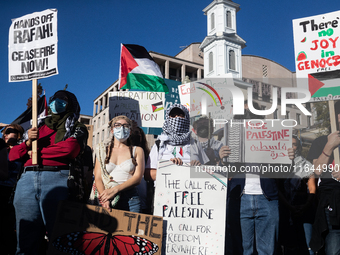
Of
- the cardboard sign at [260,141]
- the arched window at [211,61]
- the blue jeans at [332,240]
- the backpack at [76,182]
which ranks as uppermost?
the arched window at [211,61]

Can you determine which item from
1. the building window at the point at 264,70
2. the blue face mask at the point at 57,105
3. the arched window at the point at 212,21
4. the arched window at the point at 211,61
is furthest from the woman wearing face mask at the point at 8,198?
the building window at the point at 264,70

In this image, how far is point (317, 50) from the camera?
3877 millimetres

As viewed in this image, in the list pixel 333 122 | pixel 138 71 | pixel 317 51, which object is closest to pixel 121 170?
pixel 333 122

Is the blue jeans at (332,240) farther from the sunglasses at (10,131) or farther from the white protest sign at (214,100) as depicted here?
the sunglasses at (10,131)

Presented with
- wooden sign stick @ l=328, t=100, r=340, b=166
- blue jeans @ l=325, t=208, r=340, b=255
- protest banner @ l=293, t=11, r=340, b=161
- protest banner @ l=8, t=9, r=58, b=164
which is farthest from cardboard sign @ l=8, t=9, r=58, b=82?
blue jeans @ l=325, t=208, r=340, b=255

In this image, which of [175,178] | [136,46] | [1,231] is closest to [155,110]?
[136,46]

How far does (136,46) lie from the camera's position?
638 centimetres

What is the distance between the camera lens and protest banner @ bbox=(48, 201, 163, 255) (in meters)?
3.00

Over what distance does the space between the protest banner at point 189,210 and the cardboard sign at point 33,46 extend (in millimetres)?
1717

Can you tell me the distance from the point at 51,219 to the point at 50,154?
23.7 inches

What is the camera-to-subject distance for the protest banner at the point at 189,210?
127 inches

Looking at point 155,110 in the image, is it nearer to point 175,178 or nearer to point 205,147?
point 205,147

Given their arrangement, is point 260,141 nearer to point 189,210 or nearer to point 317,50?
point 189,210

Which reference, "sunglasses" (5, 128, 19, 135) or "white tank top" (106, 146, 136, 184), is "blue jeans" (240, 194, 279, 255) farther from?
"sunglasses" (5, 128, 19, 135)
